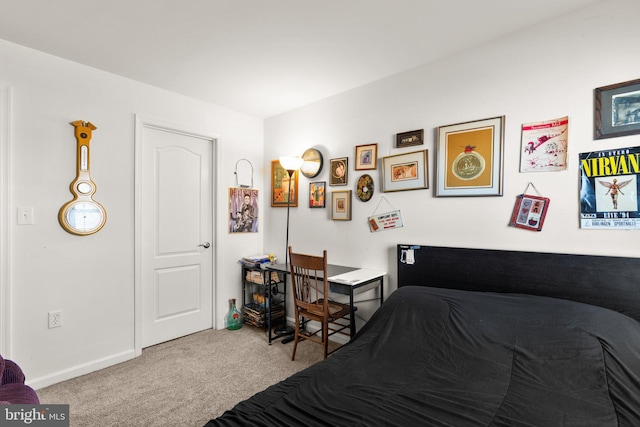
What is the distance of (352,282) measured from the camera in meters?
2.33

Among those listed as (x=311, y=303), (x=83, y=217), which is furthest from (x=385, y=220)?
(x=83, y=217)

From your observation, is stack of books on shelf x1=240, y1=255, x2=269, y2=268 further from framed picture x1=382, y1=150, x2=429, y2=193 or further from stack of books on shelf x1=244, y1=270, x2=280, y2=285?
framed picture x1=382, y1=150, x2=429, y2=193

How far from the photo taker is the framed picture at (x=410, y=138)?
248 centimetres

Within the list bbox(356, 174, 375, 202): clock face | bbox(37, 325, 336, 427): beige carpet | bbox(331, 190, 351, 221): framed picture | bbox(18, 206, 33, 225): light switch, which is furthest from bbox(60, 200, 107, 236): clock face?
bbox(356, 174, 375, 202): clock face

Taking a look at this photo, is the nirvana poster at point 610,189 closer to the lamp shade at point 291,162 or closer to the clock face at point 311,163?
the clock face at point 311,163

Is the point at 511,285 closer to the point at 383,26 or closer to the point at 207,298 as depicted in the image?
the point at 383,26

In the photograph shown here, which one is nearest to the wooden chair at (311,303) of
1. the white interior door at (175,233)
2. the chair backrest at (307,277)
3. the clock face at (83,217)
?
the chair backrest at (307,277)

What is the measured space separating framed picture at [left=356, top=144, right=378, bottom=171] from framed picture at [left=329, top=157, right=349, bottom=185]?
14cm

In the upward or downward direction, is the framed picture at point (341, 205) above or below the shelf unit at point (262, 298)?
above

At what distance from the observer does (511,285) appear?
2.01 metres

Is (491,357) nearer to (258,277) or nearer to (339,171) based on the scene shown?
(339,171)

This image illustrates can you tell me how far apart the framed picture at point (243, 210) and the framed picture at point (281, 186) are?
0.25 metres

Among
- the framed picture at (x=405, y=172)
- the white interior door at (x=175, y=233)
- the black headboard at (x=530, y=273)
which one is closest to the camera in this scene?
the black headboard at (x=530, y=273)

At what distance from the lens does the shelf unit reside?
328 centimetres
